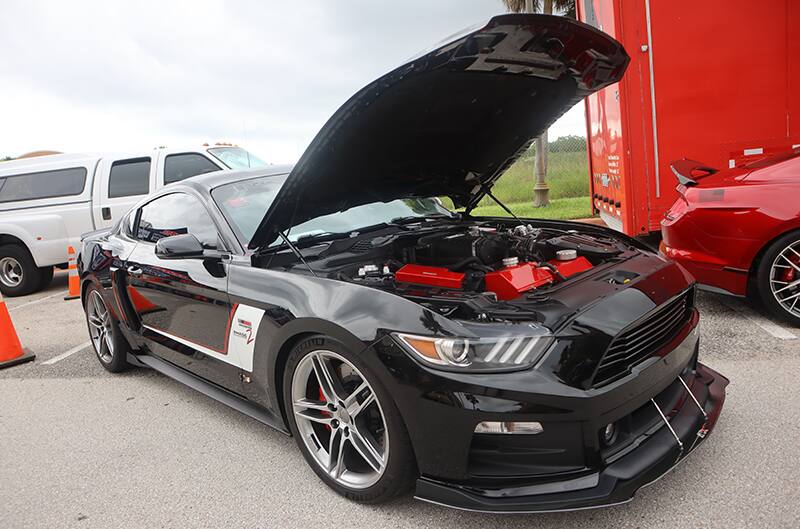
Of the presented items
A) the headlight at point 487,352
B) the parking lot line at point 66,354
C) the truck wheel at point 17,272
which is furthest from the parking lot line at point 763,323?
the truck wheel at point 17,272

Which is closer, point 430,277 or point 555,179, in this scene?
point 430,277

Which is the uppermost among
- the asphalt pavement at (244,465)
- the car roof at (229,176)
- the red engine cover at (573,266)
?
the car roof at (229,176)

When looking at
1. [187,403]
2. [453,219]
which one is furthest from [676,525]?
[187,403]

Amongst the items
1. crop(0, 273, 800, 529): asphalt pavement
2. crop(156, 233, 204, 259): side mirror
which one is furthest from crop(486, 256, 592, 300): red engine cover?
crop(156, 233, 204, 259): side mirror

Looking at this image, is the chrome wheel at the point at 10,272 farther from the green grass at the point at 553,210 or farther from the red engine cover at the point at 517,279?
the red engine cover at the point at 517,279

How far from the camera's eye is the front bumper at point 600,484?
193cm

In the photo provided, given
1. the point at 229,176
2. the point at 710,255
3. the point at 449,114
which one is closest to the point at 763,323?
the point at 710,255

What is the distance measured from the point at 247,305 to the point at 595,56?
7.13 feet

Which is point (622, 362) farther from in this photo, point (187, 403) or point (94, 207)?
point (94, 207)

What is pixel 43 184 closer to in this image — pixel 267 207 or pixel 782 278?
pixel 267 207

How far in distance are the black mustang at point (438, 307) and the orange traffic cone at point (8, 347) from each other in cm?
184

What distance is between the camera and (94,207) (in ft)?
26.9

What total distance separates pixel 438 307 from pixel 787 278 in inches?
125

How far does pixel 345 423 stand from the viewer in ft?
8.08
